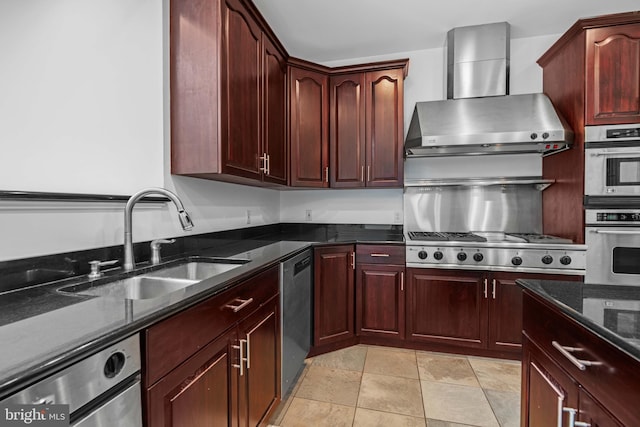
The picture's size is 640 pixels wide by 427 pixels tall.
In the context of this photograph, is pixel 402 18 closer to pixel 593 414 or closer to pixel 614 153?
pixel 614 153

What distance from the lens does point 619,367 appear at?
69 cm

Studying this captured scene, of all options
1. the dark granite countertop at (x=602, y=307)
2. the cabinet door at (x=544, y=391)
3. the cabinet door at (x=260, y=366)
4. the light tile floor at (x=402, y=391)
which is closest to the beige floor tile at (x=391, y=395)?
the light tile floor at (x=402, y=391)

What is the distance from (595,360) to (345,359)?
1876 millimetres

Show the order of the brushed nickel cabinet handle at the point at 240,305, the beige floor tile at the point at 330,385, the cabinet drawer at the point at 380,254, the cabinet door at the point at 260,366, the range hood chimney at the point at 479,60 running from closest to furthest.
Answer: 1. the brushed nickel cabinet handle at the point at 240,305
2. the cabinet door at the point at 260,366
3. the beige floor tile at the point at 330,385
4. the cabinet drawer at the point at 380,254
5. the range hood chimney at the point at 479,60

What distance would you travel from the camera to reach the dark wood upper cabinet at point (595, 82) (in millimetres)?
2121

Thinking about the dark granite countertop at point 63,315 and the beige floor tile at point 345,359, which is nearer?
the dark granite countertop at point 63,315

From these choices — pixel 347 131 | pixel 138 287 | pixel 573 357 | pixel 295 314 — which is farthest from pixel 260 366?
pixel 347 131

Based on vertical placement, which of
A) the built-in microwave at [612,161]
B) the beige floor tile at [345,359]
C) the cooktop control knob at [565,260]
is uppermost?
the built-in microwave at [612,161]

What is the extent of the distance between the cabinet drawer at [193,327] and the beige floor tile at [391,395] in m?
1.06

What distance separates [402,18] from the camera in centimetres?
246

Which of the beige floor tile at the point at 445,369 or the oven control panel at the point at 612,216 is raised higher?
the oven control panel at the point at 612,216

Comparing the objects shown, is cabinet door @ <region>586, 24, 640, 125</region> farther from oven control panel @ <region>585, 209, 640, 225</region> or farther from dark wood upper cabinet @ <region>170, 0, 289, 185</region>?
dark wood upper cabinet @ <region>170, 0, 289, 185</region>

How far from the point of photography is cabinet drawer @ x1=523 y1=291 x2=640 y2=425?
0.67m

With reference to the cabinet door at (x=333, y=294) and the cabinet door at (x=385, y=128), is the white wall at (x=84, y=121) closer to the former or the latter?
the cabinet door at (x=333, y=294)
